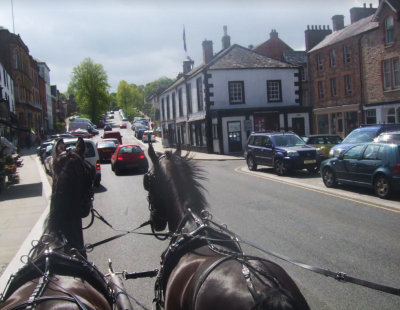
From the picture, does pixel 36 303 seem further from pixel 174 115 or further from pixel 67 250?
Answer: pixel 174 115

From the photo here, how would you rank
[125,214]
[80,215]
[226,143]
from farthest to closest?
[226,143], [125,214], [80,215]

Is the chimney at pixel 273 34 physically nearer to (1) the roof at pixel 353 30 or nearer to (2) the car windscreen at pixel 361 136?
(1) the roof at pixel 353 30

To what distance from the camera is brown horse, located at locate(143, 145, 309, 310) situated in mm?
2180

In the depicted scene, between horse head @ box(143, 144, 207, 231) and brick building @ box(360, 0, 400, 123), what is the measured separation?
96.2 feet

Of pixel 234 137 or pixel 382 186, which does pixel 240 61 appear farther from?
pixel 382 186

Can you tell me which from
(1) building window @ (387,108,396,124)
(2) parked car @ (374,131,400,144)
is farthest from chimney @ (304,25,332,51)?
(2) parked car @ (374,131,400,144)

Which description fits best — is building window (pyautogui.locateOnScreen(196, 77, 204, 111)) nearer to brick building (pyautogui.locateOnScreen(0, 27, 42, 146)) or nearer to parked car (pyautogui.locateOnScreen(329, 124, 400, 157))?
parked car (pyautogui.locateOnScreen(329, 124, 400, 157))

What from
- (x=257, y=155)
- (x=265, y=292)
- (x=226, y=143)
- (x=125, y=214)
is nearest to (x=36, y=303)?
(x=265, y=292)

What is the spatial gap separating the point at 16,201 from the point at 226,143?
21.6 metres

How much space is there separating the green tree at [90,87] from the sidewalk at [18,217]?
7501 cm

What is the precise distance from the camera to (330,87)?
124ft

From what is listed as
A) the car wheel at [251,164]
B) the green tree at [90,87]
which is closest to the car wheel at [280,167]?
the car wheel at [251,164]

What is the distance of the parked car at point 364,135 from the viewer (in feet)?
51.9

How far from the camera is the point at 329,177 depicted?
547 inches
